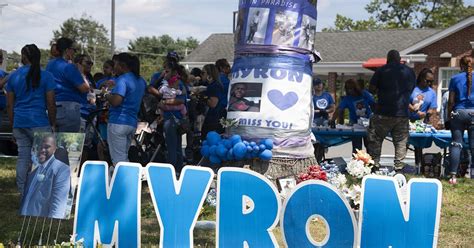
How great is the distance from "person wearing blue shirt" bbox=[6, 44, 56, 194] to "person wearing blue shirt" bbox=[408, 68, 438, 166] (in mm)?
5771

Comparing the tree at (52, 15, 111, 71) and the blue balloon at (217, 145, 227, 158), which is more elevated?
the tree at (52, 15, 111, 71)

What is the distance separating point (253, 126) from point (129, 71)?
154 centimetres

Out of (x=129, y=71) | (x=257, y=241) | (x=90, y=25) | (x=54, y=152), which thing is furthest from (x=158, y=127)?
(x=90, y=25)

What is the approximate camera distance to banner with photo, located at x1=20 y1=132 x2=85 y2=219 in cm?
529

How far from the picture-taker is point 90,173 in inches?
195

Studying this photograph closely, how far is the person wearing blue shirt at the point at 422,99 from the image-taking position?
1059 cm

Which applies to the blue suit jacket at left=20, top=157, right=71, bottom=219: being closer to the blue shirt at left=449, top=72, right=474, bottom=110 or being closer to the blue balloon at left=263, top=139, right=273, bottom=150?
the blue balloon at left=263, top=139, right=273, bottom=150

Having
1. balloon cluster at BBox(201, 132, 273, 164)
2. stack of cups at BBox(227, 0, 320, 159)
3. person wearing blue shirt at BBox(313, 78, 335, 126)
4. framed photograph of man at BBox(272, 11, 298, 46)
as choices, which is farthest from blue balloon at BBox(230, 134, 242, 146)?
person wearing blue shirt at BBox(313, 78, 335, 126)

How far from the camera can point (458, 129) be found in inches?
373

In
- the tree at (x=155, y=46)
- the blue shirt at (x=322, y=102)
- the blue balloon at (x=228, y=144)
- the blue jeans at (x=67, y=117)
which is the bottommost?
the blue balloon at (x=228, y=144)

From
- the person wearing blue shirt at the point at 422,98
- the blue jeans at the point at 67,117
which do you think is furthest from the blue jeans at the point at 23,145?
the person wearing blue shirt at the point at 422,98

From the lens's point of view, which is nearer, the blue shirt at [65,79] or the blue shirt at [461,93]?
the blue shirt at [65,79]

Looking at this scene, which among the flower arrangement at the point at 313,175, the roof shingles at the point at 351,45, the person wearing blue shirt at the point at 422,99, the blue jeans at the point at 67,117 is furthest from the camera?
the roof shingles at the point at 351,45

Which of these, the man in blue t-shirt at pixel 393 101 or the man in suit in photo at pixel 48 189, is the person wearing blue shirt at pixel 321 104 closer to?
the man in blue t-shirt at pixel 393 101
